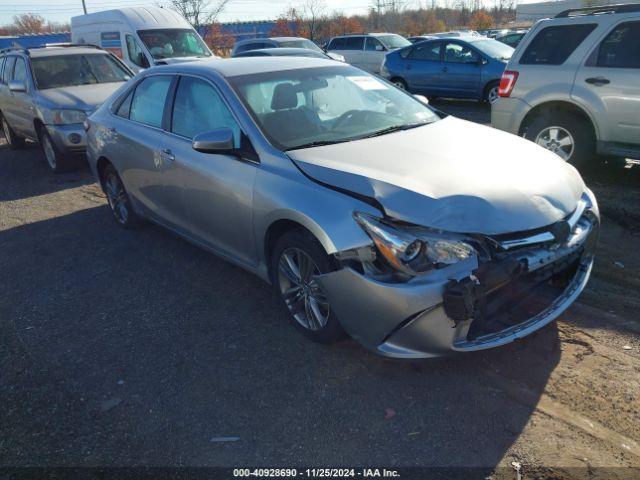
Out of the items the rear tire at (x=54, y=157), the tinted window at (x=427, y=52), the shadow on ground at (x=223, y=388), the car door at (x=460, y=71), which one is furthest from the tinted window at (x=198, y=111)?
the tinted window at (x=427, y=52)

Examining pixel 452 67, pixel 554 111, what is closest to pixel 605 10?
pixel 554 111

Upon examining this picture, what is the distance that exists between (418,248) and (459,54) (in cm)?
1158

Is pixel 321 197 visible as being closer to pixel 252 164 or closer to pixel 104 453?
pixel 252 164

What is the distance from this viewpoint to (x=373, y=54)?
58.9 ft

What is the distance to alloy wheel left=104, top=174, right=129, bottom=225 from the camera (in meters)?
5.78

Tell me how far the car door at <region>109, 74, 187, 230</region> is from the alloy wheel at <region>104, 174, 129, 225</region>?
0.34 metres

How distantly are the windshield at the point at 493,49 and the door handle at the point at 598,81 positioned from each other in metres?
6.97

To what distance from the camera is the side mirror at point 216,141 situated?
365 cm

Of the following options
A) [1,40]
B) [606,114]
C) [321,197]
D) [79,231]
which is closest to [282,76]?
[321,197]

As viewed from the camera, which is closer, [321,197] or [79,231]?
[321,197]

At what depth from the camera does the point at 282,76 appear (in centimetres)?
421

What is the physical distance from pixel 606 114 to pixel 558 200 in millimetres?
3646

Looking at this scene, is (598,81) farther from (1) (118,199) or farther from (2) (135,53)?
(2) (135,53)

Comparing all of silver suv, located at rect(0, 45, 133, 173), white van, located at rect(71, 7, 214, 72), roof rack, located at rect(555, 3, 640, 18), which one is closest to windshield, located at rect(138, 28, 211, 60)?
white van, located at rect(71, 7, 214, 72)
